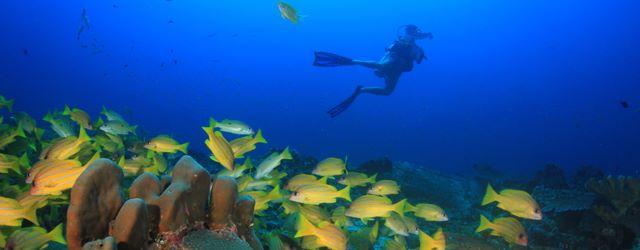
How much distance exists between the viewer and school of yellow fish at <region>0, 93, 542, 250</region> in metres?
3.30

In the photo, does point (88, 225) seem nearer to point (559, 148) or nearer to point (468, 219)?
point (468, 219)

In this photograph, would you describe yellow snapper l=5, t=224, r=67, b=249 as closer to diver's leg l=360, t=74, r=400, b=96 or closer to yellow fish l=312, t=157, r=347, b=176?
yellow fish l=312, t=157, r=347, b=176

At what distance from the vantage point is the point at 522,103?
15325 cm

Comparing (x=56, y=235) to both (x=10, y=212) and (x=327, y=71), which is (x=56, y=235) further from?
(x=327, y=71)

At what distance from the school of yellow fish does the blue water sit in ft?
321

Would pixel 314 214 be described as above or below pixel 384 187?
below

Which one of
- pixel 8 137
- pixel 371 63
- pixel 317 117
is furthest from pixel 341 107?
pixel 317 117

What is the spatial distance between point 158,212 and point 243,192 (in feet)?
9.58

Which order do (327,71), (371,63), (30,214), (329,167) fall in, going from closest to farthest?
(30,214) → (329,167) → (371,63) → (327,71)

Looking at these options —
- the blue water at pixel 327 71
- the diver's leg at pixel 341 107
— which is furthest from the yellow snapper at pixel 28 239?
the blue water at pixel 327 71

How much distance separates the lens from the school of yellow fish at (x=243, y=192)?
3299mm

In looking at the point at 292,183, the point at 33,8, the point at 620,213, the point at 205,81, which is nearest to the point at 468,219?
the point at 620,213

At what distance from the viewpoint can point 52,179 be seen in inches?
128

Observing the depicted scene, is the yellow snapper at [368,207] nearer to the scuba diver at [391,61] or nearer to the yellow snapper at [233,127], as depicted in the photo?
the yellow snapper at [233,127]
